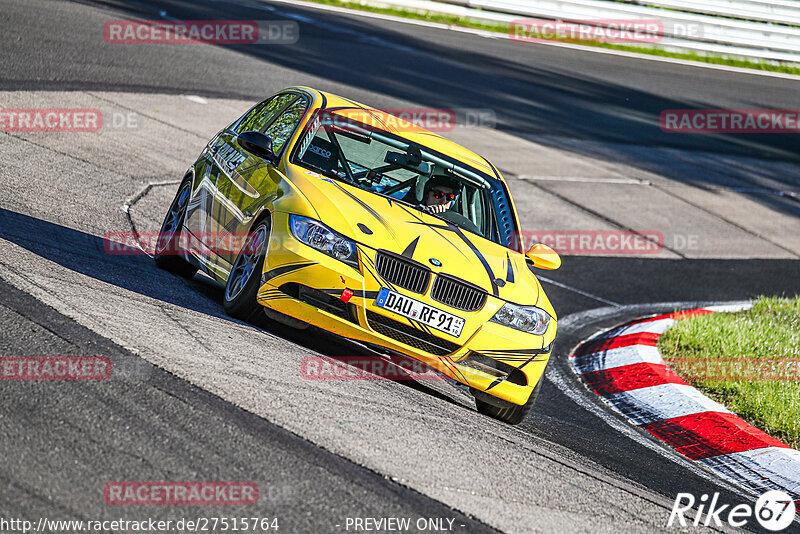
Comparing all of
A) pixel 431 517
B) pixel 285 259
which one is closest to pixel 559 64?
pixel 285 259

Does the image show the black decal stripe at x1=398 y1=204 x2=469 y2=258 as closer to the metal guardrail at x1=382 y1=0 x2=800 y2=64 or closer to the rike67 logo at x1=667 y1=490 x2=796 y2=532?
the rike67 logo at x1=667 y1=490 x2=796 y2=532

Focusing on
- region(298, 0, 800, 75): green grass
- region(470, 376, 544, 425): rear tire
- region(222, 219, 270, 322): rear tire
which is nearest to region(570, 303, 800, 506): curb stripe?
region(470, 376, 544, 425): rear tire

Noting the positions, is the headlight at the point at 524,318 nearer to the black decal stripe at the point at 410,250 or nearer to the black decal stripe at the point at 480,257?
the black decal stripe at the point at 480,257

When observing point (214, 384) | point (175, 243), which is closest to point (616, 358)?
point (175, 243)

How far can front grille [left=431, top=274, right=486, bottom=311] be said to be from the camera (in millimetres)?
5863

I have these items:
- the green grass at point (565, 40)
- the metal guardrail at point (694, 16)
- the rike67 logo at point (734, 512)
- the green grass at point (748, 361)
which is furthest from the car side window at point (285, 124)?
the metal guardrail at point (694, 16)

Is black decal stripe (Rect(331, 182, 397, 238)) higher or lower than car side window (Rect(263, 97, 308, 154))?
lower

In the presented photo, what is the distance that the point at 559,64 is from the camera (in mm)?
23469

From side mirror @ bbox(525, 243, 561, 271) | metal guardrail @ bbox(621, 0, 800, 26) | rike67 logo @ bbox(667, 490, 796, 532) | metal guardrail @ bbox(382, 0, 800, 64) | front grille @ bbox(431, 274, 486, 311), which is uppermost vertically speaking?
metal guardrail @ bbox(621, 0, 800, 26)

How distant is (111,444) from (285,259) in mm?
2060

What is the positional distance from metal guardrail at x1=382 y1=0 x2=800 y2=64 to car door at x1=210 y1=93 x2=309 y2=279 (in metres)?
18.8

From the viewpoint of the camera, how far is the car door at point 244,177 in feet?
21.2

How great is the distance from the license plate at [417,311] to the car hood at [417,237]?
10.1 inches

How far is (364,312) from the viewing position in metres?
5.74
